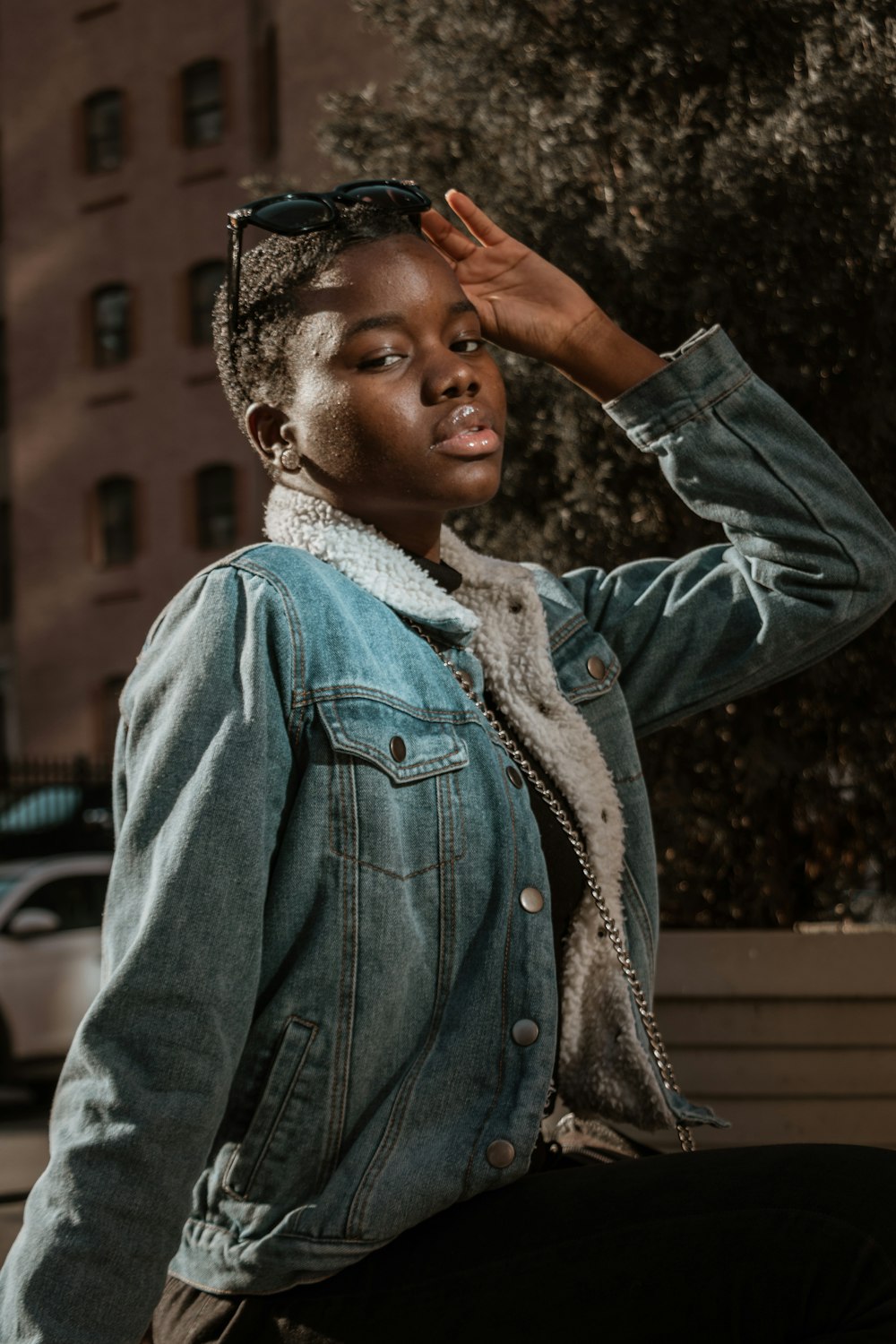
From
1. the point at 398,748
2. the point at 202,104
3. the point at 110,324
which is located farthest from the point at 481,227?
the point at 110,324

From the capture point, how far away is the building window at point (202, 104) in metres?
24.7

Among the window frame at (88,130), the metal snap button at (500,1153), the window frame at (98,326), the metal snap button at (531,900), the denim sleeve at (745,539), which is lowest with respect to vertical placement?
the metal snap button at (500,1153)

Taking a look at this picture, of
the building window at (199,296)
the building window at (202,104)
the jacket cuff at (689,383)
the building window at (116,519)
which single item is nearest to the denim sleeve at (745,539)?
the jacket cuff at (689,383)

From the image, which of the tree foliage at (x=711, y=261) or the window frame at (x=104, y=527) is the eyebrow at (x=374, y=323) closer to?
the tree foliage at (x=711, y=261)

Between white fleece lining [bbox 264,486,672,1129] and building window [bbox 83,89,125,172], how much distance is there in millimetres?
25848

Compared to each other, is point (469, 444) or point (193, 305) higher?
point (193, 305)

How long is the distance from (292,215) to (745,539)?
2.63ft

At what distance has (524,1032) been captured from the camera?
187 centimetres

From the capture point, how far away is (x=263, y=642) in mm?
1828

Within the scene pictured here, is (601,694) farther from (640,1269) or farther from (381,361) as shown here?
(640,1269)

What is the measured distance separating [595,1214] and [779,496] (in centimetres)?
108

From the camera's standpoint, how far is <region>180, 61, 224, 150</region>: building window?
2473cm

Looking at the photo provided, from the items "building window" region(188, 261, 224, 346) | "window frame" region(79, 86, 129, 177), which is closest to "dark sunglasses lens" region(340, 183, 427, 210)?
"building window" region(188, 261, 224, 346)

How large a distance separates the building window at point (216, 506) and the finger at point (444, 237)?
2227cm
